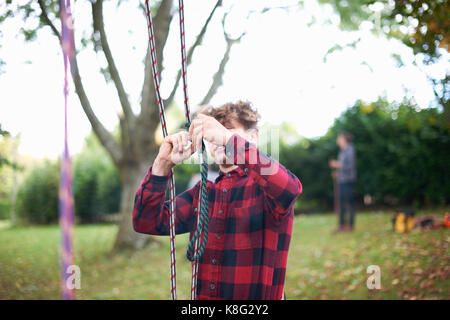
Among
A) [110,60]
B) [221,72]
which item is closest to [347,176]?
[221,72]

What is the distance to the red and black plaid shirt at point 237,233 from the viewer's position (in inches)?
64.7

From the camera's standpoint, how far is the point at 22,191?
1330 cm

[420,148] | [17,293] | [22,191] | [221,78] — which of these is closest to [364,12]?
[221,78]

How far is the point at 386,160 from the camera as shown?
10.4 metres

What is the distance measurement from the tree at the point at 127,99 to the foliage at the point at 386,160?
466 cm

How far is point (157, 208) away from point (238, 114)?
Result: 631mm

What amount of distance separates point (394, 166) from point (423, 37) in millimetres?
7660

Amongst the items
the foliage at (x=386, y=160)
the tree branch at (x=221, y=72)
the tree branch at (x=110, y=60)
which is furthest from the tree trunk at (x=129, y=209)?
the foliage at (x=386, y=160)

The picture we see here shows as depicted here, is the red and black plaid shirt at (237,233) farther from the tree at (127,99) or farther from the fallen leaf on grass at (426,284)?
the tree at (127,99)

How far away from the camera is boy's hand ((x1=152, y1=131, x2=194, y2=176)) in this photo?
1508 mm

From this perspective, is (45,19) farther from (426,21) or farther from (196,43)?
(426,21)

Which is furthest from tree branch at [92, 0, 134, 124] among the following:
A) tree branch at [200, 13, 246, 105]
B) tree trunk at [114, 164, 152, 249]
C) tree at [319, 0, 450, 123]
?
tree at [319, 0, 450, 123]

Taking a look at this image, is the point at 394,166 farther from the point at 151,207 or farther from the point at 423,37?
the point at 151,207

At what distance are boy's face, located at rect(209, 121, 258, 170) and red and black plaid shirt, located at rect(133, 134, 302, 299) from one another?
96mm
